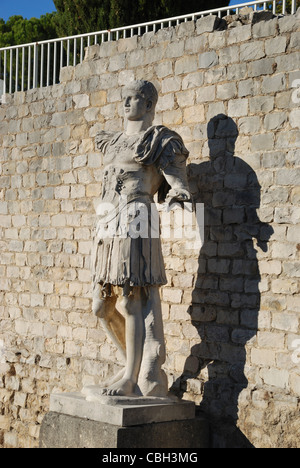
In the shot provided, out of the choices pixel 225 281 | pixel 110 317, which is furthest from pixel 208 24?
pixel 110 317

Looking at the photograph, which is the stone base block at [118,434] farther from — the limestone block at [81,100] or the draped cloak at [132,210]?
the limestone block at [81,100]

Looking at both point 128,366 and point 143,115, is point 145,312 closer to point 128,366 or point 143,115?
point 128,366

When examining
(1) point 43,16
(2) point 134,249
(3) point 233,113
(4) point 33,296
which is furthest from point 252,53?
(1) point 43,16

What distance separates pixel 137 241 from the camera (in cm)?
630

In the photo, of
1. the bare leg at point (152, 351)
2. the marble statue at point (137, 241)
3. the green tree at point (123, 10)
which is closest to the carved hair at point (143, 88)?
the marble statue at point (137, 241)

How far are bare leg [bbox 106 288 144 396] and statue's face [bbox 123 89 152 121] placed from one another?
133 cm

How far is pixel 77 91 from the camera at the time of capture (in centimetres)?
827

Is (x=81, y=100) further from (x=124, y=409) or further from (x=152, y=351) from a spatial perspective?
(x=124, y=409)

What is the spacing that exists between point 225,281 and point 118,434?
1.54 m

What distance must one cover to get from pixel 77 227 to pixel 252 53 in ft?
8.11

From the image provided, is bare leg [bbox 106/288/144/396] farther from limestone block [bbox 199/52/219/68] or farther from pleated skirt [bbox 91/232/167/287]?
limestone block [bbox 199/52/219/68]

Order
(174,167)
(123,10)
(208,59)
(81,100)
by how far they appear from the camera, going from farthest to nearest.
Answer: (123,10) → (81,100) → (208,59) → (174,167)

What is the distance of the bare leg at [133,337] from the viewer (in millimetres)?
6293

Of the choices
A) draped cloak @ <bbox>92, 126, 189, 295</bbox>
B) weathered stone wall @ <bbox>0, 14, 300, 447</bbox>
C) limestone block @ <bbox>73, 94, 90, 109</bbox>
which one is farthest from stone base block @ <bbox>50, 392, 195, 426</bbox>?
limestone block @ <bbox>73, 94, 90, 109</bbox>
